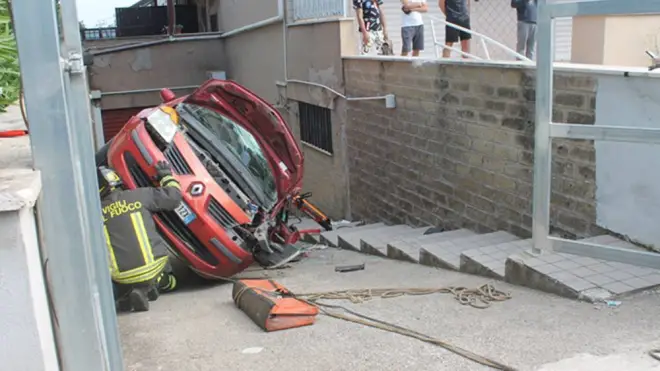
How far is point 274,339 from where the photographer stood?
3.85m

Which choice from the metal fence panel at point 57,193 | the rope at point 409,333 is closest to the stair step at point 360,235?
the rope at point 409,333

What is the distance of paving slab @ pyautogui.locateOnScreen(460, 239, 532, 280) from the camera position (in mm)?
4883

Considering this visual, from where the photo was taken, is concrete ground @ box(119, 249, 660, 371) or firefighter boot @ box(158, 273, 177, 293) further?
firefighter boot @ box(158, 273, 177, 293)

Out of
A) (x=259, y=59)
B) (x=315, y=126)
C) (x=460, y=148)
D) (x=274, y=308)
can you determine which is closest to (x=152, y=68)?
(x=259, y=59)

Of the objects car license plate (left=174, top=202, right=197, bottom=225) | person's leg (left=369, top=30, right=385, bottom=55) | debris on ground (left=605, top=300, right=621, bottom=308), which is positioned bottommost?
debris on ground (left=605, top=300, right=621, bottom=308)

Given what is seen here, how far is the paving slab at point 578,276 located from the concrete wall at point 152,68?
1425 centimetres

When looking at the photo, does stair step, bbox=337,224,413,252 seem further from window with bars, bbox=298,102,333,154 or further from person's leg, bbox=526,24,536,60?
person's leg, bbox=526,24,536,60

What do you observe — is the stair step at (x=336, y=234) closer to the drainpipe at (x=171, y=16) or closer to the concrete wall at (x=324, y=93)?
the concrete wall at (x=324, y=93)

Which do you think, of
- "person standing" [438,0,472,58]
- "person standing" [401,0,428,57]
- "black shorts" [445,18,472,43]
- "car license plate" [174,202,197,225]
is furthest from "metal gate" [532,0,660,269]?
"person standing" [401,0,428,57]

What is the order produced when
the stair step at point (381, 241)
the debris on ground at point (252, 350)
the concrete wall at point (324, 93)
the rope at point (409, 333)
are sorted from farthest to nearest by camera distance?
the concrete wall at point (324, 93) → the stair step at point (381, 241) → the debris on ground at point (252, 350) → the rope at point (409, 333)

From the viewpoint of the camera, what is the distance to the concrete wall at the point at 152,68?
16.8m

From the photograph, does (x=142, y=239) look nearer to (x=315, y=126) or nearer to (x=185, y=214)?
(x=185, y=214)

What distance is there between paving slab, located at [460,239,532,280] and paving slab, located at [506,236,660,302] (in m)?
0.20

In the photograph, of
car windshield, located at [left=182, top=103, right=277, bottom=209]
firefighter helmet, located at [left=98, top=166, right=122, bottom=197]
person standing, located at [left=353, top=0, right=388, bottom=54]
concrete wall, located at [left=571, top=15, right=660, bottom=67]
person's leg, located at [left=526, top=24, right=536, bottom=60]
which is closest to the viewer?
firefighter helmet, located at [left=98, top=166, right=122, bottom=197]
